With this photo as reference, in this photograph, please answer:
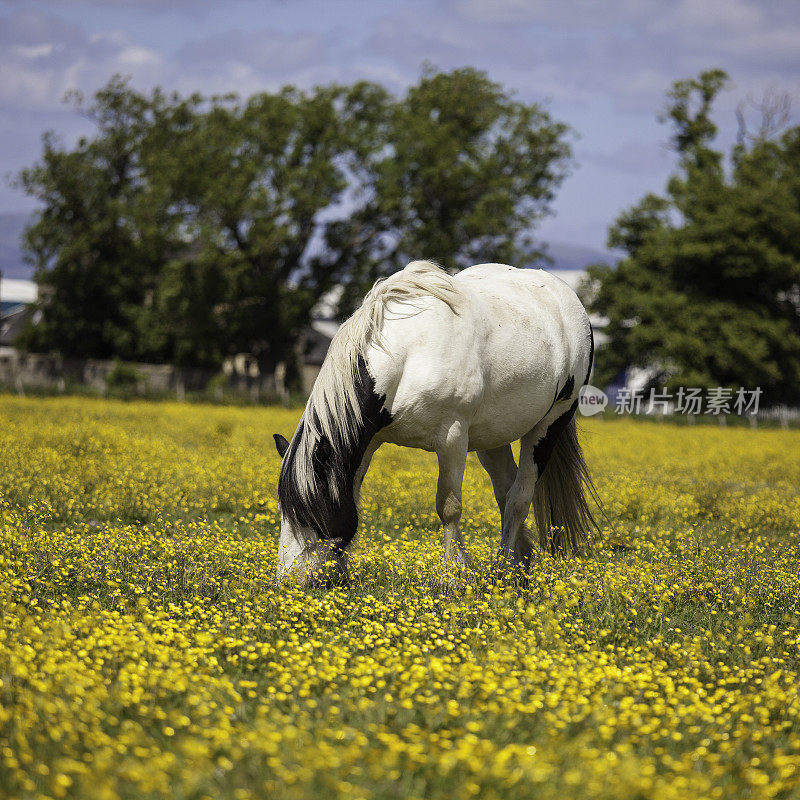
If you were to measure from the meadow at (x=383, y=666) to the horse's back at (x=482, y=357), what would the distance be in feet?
3.57

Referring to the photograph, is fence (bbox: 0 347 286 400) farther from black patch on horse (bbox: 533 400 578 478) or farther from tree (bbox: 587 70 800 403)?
black patch on horse (bbox: 533 400 578 478)

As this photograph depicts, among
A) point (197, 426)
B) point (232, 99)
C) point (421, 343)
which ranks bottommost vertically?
point (197, 426)

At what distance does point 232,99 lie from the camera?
40.4 meters

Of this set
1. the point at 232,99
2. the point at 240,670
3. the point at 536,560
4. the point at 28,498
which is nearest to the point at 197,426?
the point at 28,498

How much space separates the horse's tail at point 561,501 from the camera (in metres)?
7.62

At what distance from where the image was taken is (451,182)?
41.8 metres

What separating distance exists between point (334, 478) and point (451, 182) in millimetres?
37501

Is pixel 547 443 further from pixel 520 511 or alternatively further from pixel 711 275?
pixel 711 275

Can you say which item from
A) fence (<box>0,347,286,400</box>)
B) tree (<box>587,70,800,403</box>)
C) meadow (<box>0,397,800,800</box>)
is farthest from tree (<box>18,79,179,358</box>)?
meadow (<box>0,397,800,800</box>)

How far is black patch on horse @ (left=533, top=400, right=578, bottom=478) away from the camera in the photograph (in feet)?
24.2

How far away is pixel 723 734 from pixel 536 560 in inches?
125

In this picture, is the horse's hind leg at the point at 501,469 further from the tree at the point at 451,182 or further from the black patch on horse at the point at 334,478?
the tree at the point at 451,182

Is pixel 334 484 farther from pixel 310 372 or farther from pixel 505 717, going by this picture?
pixel 310 372

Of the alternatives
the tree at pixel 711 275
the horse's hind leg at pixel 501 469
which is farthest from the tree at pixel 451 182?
the horse's hind leg at pixel 501 469
